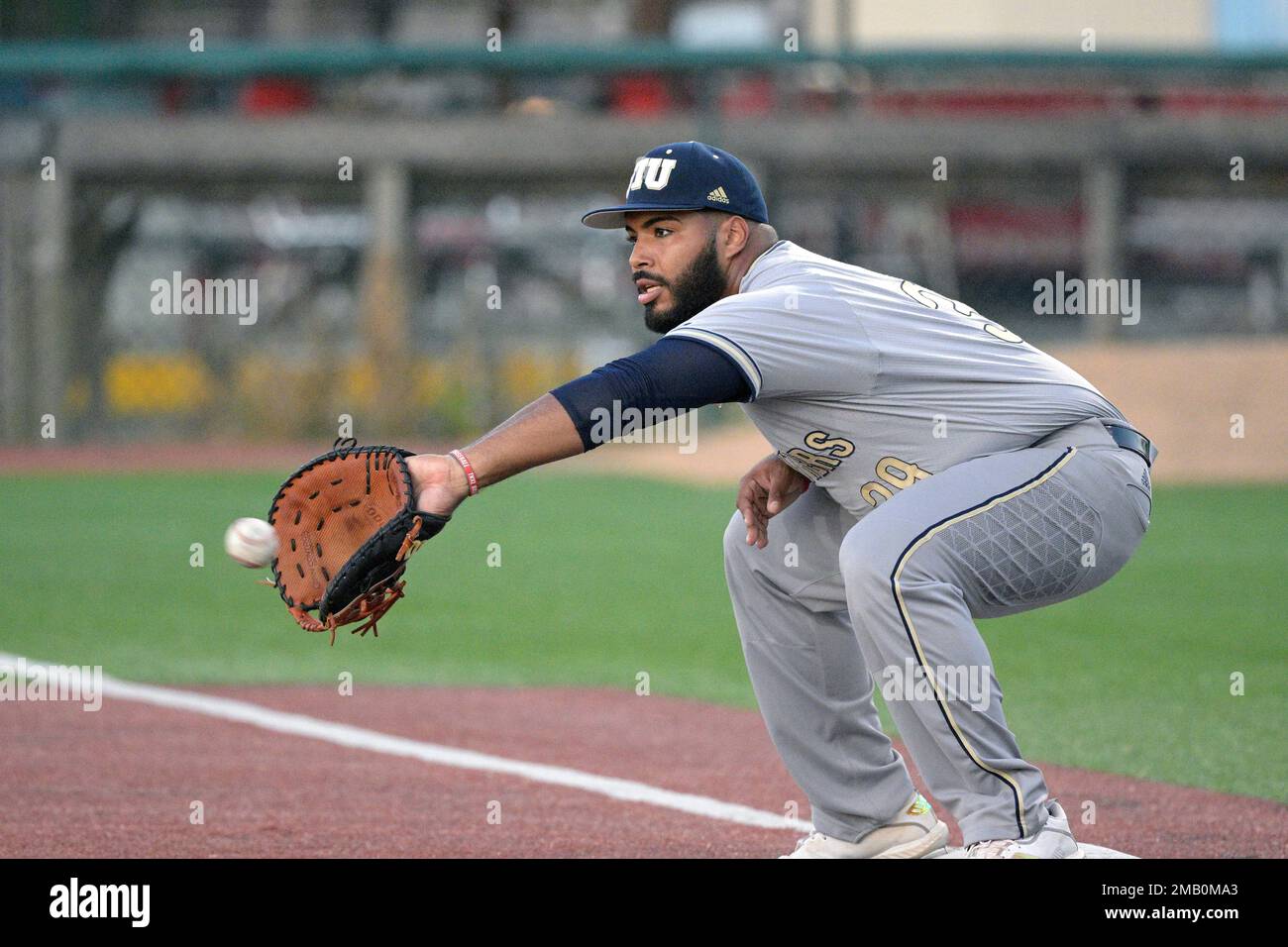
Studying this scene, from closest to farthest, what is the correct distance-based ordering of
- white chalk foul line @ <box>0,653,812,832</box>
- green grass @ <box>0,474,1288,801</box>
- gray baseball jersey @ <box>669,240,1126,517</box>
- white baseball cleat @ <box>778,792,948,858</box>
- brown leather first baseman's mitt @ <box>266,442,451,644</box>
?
1. brown leather first baseman's mitt @ <box>266,442,451,644</box>
2. gray baseball jersey @ <box>669,240,1126,517</box>
3. white baseball cleat @ <box>778,792,948,858</box>
4. white chalk foul line @ <box>0,653,812,832</box>
5. green grass @ <box>0,474,1288,801</box>

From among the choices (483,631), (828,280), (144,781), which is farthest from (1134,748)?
(483,631)

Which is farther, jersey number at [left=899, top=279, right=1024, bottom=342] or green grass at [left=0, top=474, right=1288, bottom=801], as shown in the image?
green grass at [left=0, top=474, right=1288, bottom=801]

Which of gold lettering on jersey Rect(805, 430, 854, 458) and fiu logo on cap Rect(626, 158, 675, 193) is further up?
fiu logo on cap Rect(626, 158, 675, 193)

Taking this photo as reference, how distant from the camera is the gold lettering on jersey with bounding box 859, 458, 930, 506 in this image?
3971 millimetres

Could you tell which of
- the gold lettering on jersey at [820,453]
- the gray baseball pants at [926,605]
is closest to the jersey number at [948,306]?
the gray baseball pants at [926,605]

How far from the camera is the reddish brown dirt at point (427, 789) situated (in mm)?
4520

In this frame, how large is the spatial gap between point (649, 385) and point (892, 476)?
81 centimetres

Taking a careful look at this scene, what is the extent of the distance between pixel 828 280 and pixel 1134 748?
2.92 meters

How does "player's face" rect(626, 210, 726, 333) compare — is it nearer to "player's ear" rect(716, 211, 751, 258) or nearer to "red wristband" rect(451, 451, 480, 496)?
"player's ear" rect(716, 211, 751, 258)

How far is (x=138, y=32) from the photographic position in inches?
1390

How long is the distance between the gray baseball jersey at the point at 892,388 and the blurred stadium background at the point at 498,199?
1846 cm

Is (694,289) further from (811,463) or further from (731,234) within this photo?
(811,463)

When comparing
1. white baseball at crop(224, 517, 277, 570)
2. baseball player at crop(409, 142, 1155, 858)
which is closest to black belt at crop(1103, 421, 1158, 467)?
baseball player at crop(409, 142, 1155, 858)

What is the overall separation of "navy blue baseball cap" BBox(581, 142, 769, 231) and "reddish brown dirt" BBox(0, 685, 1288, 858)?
166 cm
